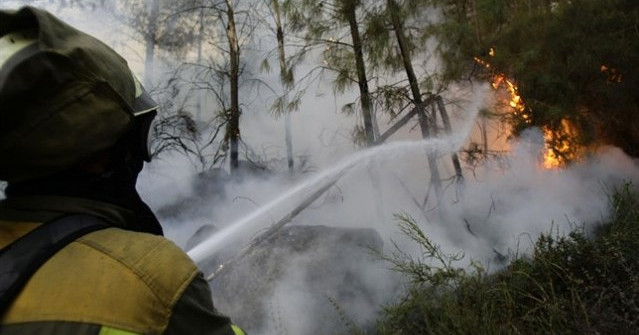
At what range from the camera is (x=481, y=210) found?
7.64 m

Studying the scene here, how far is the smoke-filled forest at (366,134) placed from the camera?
17.3 feet

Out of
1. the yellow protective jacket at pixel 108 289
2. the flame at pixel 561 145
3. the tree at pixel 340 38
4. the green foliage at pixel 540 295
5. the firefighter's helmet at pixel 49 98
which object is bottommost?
the green foliage at pixel 540 295

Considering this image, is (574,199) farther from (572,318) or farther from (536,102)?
(572,318)

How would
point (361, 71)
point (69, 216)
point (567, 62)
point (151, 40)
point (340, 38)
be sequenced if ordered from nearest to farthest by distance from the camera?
point (69, 216), point (361, 71), point (340, 38), point (567, 62), point (151, 40)

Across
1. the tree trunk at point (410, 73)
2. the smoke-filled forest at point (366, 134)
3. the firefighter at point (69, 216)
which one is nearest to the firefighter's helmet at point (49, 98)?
the firefighter at point (69, 216)

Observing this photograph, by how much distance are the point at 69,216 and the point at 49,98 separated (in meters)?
0.27

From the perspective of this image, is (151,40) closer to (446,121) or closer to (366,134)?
(366,134)

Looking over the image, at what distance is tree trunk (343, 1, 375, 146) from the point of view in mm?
7551

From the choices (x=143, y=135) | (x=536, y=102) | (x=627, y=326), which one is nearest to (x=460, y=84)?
(x=536, y=102)

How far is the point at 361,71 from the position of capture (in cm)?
757

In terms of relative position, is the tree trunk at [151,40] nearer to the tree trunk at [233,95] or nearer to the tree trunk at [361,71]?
the tree trunk at [233,95]

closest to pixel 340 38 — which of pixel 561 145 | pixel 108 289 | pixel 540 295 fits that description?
pixel 561 145

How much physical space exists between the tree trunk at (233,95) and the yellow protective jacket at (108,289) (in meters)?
8.11

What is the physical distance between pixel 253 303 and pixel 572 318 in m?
2.77
